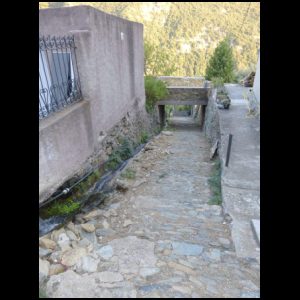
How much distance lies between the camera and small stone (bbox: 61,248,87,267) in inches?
118

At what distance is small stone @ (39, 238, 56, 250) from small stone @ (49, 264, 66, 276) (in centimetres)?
35

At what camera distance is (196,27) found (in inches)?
3034

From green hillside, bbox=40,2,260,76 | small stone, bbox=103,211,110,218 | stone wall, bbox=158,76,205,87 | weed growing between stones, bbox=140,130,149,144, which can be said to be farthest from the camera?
green hillside, bbox=40,2,260,76

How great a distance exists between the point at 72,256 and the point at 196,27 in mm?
85206

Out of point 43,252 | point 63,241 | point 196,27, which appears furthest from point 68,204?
point 196,27

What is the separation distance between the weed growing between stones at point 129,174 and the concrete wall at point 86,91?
103cm

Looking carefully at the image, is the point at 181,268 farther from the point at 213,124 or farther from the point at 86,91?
the point at 213,124

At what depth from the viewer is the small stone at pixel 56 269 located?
2.80 m

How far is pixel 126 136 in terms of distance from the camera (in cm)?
729

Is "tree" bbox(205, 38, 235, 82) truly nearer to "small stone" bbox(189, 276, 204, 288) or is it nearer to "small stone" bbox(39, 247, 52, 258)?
"small stone" bbox(189, 276, 204, 288)

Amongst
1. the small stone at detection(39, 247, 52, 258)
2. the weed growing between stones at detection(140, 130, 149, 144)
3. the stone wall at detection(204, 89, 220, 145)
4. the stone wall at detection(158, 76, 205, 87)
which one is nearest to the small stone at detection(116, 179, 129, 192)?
the small stone at detection(39, 247, 52, 258)
